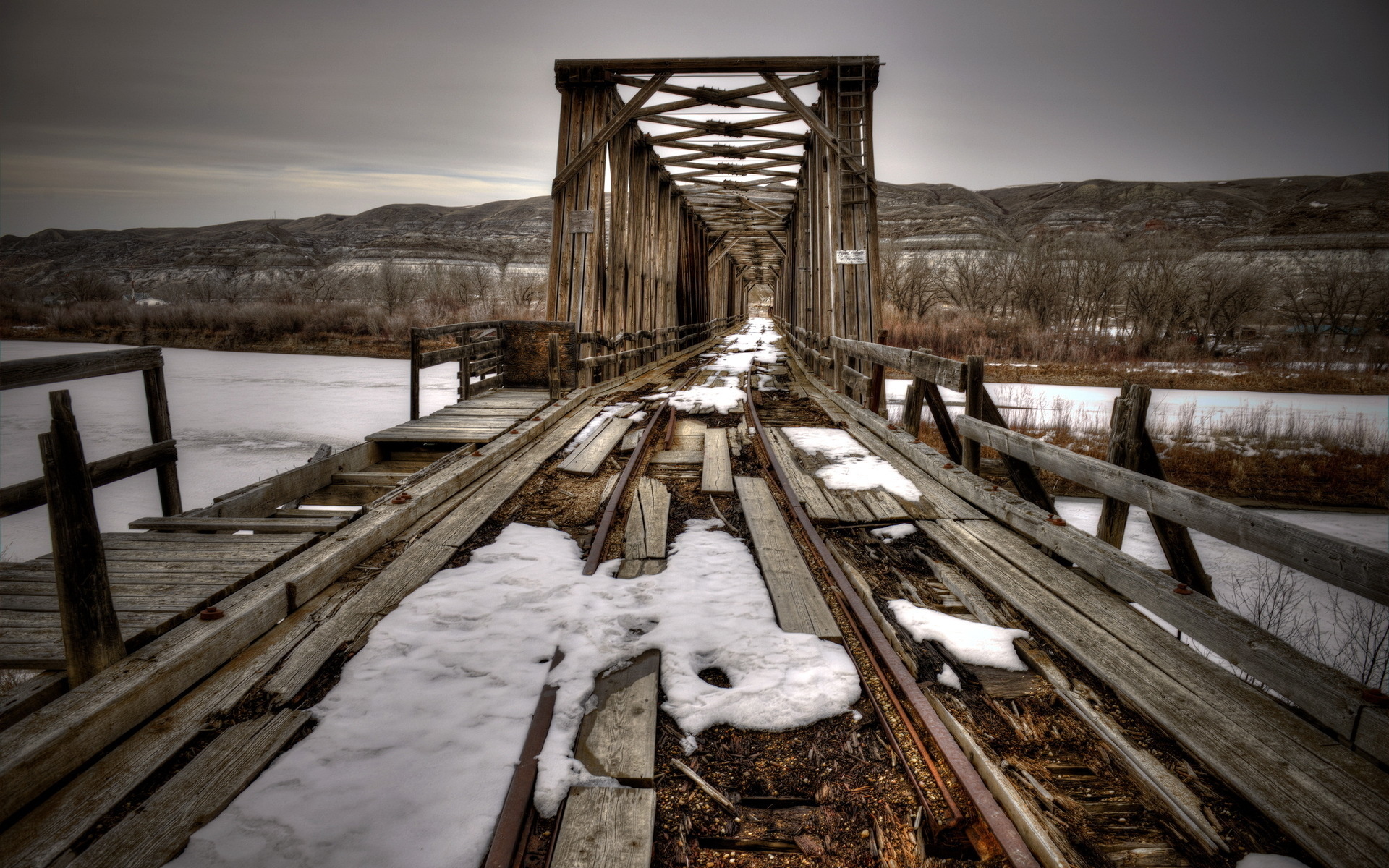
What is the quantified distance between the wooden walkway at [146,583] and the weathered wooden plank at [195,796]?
0.70 metres

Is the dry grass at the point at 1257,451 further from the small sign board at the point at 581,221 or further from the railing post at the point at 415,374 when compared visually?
the railing post at the point at 415,374

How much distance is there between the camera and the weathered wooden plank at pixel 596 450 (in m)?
5.71

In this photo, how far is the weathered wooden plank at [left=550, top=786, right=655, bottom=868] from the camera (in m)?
1.69

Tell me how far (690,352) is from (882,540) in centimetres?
1682

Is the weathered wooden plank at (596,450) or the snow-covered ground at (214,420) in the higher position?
the weathered wooden plank at (596,450)

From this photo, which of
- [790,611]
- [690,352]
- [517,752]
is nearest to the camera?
[517,752]

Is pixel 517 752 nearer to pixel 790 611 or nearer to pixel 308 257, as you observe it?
pixel 790 611

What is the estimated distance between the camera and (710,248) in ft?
104

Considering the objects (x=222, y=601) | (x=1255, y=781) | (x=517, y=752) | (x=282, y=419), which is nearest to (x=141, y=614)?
(x=222, y=601)

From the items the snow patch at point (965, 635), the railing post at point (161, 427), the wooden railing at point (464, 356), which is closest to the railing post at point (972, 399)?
the snow patch at point (965, 635)

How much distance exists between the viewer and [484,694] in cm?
242

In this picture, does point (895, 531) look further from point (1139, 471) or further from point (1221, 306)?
point (1221, 306)

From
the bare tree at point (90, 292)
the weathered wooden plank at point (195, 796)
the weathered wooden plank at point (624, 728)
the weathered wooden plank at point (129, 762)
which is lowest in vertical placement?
the weathered wooden plank at point (624, 728)

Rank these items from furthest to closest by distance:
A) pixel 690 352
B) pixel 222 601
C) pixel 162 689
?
pixel 690 352 < pixel 222 601 < pixel 162 689
